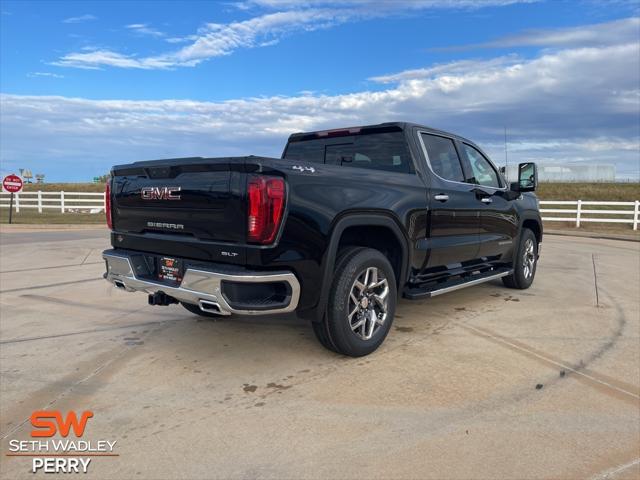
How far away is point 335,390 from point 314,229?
3.70 feet

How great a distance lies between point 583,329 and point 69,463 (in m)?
4.63

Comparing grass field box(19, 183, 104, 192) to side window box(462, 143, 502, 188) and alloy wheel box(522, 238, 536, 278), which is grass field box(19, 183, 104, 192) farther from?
side window box(462, 143, 502, 188)

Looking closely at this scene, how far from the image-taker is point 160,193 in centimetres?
394

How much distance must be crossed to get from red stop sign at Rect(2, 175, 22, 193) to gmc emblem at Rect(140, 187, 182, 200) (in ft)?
62.6

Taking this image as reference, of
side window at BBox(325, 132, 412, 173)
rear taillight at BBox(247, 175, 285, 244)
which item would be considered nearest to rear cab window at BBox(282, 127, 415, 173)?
side window at BBox(325, 132, 412, 173)

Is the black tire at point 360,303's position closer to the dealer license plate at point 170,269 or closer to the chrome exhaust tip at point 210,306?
the chrome exhaust tip at point 210,306

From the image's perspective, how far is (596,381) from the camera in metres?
3.81

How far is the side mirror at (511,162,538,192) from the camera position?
6449 millimetres

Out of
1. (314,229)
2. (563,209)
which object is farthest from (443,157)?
(563,209)

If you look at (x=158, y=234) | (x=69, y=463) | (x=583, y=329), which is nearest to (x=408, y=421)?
(x=69, y=463)

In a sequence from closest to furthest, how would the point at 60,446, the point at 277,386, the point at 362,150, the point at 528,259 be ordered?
the point at 60,446 → the point at 277,386 → the point at 362,150 → the point at 528,259

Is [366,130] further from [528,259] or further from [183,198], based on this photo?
[528,259]

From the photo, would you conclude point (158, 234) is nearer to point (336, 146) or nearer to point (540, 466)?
point (336, 146)

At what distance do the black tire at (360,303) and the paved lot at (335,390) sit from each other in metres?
0.19
